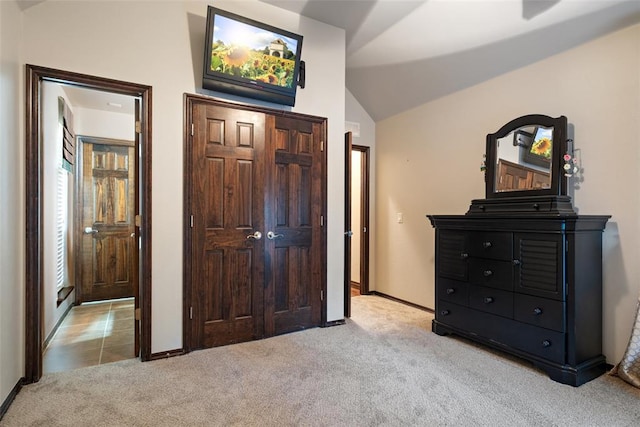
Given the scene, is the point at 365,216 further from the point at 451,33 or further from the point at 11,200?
the point at 11,200

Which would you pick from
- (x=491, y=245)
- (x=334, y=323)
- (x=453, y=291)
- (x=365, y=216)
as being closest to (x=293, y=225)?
(x=334, y=323)

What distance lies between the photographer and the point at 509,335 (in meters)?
2.69

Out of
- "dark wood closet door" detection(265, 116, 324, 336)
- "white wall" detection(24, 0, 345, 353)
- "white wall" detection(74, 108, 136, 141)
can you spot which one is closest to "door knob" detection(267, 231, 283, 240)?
"dark wood closet door" detection(265, 116, 324, 336)

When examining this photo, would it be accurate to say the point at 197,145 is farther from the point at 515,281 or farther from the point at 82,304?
the point at 82,304

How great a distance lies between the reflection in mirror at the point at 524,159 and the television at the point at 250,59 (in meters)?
2.04

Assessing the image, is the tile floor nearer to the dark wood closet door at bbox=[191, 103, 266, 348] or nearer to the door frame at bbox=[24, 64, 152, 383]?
the door frame at bbox=[24, 64, 152, 383]

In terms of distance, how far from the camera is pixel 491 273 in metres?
2.83

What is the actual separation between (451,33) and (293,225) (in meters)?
2.30

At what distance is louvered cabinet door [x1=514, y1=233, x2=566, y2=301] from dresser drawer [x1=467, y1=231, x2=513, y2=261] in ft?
0.21

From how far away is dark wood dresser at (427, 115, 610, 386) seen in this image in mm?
2383

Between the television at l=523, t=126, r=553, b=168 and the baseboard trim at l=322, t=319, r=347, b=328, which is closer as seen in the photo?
the television at l=523, t=126, r=553, b=168

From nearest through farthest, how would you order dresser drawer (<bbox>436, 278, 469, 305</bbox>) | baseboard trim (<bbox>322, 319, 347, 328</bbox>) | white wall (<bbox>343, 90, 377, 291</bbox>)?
dresser drawer (<bbox>436, 278, 469, 305</bbox>)
baseboard trim (<bbox>322, 319, 347, 328</bbox>)
white wall (<bbox>343, 90, 377, 291</bbox>)

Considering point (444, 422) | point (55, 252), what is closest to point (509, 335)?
point (444, 422)

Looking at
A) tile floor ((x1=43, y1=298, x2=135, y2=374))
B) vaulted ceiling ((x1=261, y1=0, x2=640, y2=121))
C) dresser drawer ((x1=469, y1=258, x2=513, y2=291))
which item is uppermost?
vaulted ceiling ((x1=261, y1=0, x2=640, y2=121))
